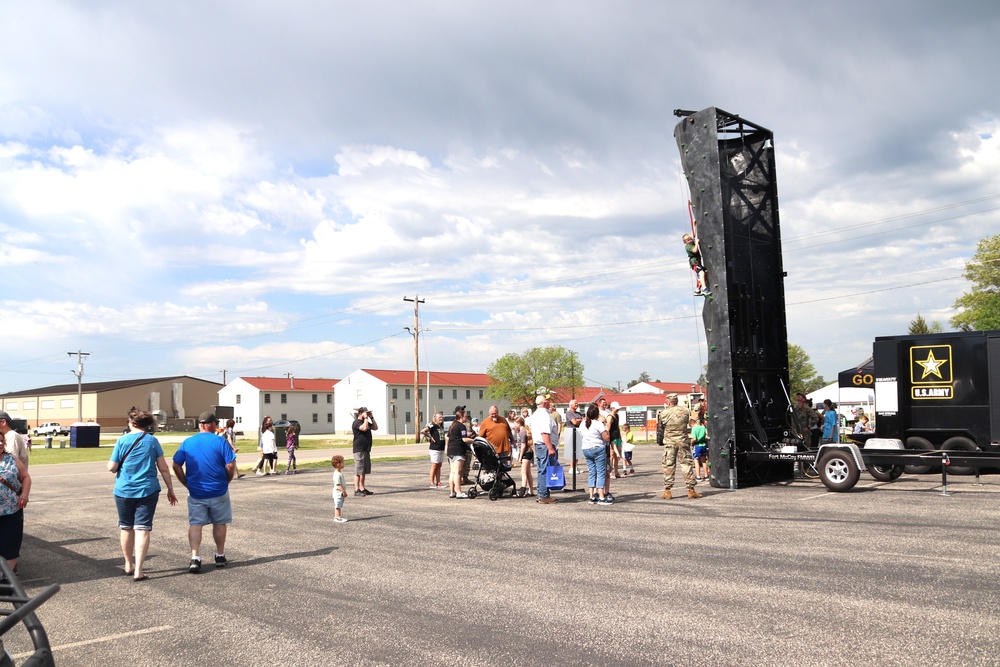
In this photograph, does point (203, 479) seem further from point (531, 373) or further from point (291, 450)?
point (531, 373)

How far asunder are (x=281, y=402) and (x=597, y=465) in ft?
264

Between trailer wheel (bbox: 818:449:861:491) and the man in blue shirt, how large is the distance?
37.0 feet

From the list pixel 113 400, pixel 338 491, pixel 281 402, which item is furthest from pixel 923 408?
pixel 113 400

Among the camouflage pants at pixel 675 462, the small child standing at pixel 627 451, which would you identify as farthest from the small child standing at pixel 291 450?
the camouflage pants at pixel 675 462

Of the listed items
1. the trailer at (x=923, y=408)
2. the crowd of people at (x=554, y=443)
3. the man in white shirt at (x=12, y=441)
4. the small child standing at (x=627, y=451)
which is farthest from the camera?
the small child standing at (x=627, y=451)

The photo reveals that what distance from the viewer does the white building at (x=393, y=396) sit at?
87.8 metres

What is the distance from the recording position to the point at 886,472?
17078 mm

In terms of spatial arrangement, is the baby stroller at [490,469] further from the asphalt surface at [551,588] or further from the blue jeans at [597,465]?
the blue jeans at [597,465]

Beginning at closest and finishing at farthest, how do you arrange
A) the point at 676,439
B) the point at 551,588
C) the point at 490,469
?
the point at 551,588 → the point at 676,439 → the point at 490,469

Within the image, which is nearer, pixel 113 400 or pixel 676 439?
pixel 676 439

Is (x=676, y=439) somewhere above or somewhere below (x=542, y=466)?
above

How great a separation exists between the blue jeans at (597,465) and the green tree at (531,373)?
84.9 meters

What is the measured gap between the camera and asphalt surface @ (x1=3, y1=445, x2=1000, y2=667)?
5602mm

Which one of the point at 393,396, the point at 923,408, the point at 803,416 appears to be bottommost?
the point at 803,416
